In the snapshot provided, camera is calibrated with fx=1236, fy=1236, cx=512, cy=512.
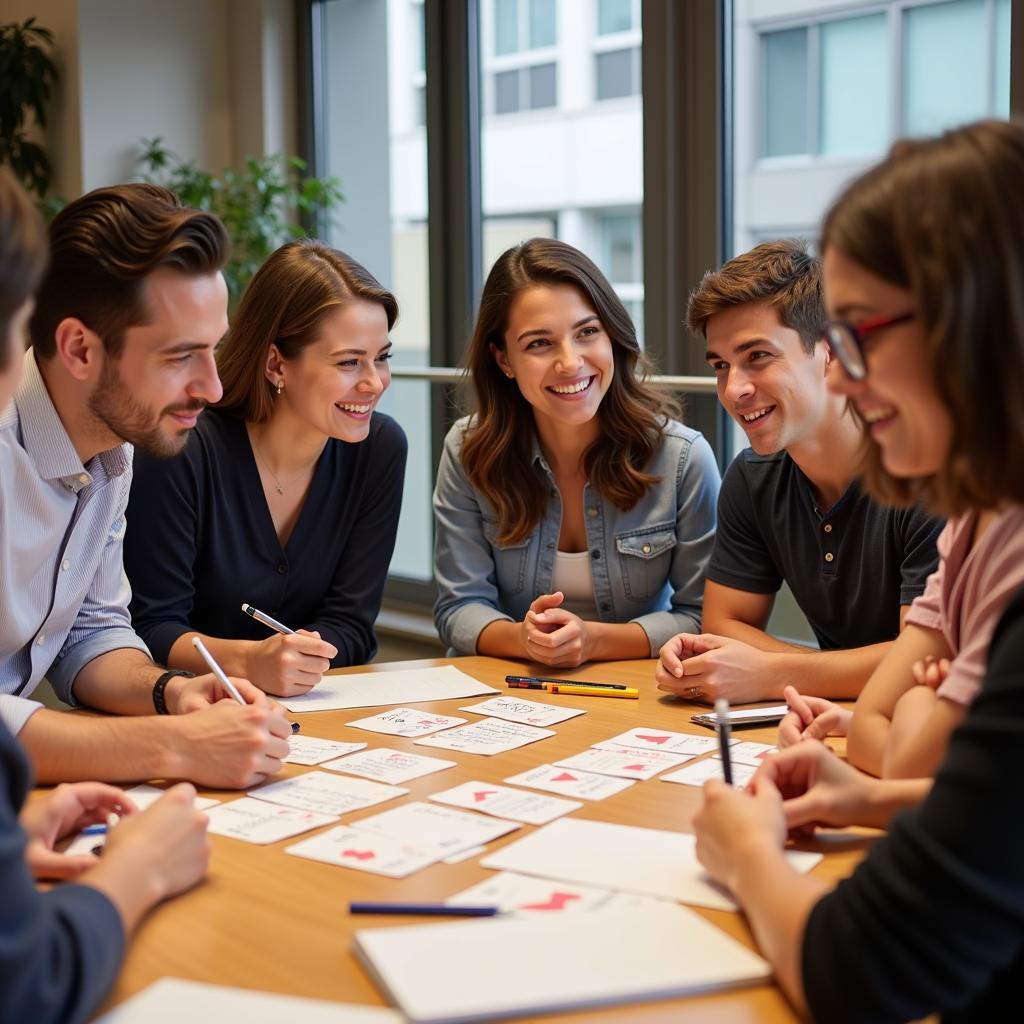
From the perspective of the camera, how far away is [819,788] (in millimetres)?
1372

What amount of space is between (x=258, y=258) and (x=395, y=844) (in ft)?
12.6

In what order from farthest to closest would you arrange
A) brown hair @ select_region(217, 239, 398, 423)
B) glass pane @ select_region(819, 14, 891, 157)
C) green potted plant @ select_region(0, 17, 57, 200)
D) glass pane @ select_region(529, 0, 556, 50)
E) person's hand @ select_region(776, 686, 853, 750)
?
green potted plant @ select_region(0, 17, 57, 200), glass pane @ select_region(529, 0, 556, 50), glass pane @ select_region(819, 14, 891, 157), brown hair @ select_region(217, 239, 398, 423), person's hand @ select_region(776, 686, 853, 750)

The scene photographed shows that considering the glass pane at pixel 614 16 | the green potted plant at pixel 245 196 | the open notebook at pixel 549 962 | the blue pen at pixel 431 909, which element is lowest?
the blue pen at pixel 431 909

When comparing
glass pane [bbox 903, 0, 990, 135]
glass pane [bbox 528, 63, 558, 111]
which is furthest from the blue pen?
glass pane [bbox 528, 63, 558, 111]

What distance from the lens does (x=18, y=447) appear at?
190cm

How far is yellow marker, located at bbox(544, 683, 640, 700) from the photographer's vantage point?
82.6 inches

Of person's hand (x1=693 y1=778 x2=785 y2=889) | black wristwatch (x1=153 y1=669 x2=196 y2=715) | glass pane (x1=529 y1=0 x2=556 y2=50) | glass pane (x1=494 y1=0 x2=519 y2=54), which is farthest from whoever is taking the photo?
glass pane (x1=494 y1=0 x2=519 y2=54)

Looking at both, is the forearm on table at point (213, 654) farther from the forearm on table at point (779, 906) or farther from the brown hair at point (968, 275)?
the brown hair at point (968, 275)

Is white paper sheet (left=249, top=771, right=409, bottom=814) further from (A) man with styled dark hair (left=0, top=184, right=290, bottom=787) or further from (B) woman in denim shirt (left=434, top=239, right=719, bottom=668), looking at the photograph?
(B) woman in denim shirt (left=434, top=239, right=719, bottom=668)

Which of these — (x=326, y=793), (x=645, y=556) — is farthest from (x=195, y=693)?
(x=645, y=556)

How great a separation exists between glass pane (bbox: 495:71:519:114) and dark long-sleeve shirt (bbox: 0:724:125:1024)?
379 centimetres

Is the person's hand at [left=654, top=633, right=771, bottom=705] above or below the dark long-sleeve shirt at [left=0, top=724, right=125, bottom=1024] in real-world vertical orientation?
below

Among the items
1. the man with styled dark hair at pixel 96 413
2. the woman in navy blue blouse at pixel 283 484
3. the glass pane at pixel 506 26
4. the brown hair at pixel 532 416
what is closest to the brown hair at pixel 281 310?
the woman in navy blue blouse at pixel 283 484

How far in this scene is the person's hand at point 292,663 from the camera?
205 cm
